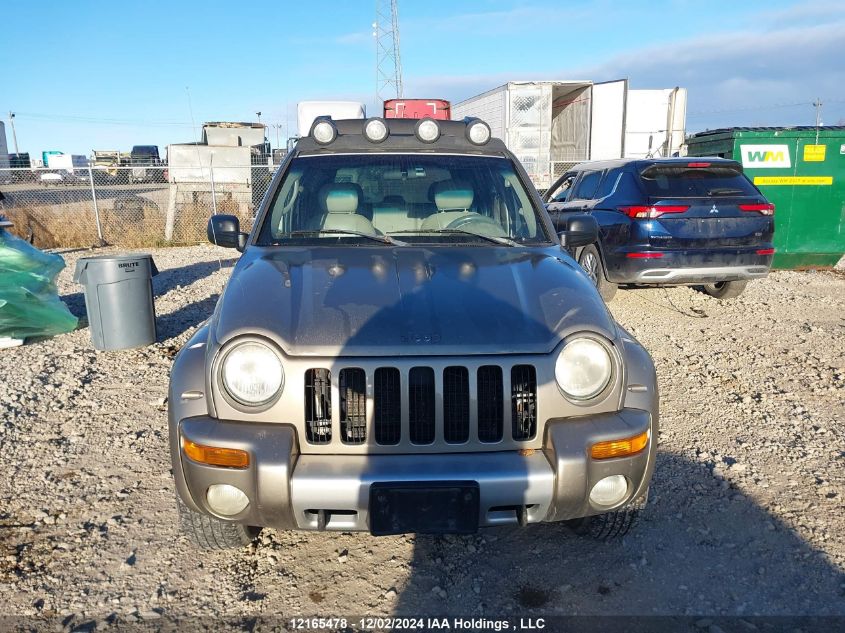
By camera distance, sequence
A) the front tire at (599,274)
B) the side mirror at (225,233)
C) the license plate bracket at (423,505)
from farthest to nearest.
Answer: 1. the front tire at (599,274)
2. the side mirror at (225,233)
3. the license plate bracket at (423,505)

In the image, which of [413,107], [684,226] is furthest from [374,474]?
[413,107]

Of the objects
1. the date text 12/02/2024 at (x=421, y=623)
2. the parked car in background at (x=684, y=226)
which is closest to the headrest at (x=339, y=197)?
the date text 12/02/2024 at (x=421, y=623)

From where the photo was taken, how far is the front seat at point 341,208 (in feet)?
11.9

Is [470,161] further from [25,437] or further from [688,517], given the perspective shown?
[25,437]

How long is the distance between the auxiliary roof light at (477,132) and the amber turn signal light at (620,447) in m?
2.27

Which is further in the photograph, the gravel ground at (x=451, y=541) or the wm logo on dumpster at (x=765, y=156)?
the wm logo on dumpster at (x=765, y=156)

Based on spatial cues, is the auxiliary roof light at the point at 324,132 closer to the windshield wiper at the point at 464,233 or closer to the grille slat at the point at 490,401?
the windshield wiper at the point at 464,233

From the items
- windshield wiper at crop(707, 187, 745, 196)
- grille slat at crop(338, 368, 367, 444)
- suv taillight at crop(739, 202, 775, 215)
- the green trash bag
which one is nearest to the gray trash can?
the green trash bag

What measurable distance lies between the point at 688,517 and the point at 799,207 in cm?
824

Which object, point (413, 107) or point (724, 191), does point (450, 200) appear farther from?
point (413, 107)

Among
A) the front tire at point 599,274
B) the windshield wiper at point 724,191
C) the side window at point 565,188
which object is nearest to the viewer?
the windshield wiper at point 724,191

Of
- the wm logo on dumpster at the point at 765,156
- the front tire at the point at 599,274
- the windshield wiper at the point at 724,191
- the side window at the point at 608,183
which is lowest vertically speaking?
the front tire at the point at 599,274

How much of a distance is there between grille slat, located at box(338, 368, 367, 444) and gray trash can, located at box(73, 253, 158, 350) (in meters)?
4.50

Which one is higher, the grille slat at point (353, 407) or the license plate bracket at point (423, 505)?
the grille slat at point (353, 407)
